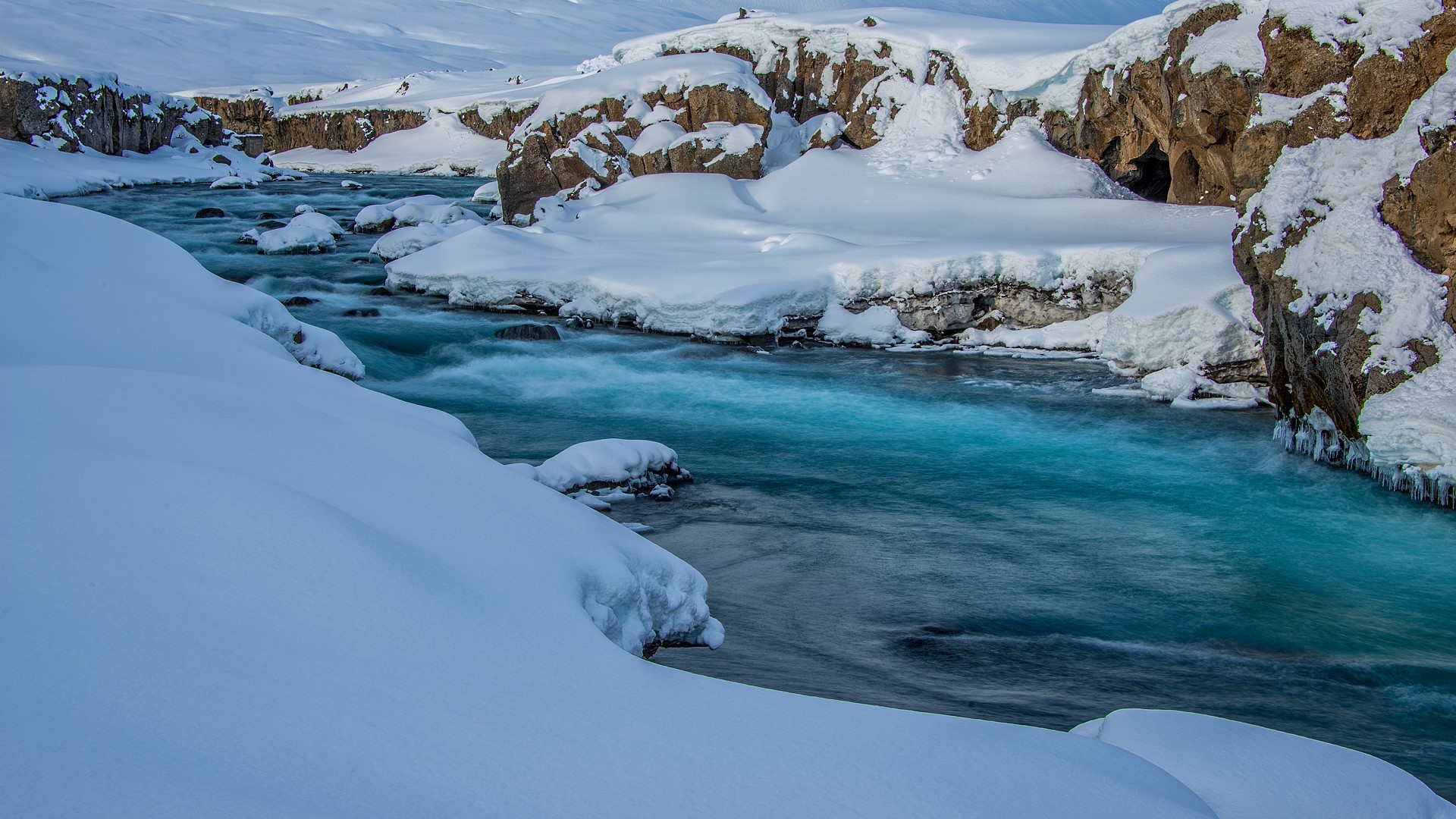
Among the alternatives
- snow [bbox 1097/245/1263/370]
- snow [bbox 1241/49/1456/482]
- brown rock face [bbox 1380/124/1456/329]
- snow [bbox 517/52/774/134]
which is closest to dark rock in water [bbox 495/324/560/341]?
snow [bbox 1097/245/1263/370]

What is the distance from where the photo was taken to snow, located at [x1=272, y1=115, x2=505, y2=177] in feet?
175

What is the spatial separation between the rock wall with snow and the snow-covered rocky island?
1889cm

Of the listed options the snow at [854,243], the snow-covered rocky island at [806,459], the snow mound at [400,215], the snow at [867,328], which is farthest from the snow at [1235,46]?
the snow mound at [400,215]

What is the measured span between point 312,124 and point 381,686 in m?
69.0

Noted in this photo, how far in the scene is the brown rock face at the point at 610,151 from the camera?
2130 centimetres

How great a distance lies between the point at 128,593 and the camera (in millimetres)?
2887

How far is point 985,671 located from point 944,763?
2755 millimetres

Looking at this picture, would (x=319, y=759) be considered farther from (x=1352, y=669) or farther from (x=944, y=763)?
(x=1352, y=669)

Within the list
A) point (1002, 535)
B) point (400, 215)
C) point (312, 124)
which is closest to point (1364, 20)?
point (1002, 535)

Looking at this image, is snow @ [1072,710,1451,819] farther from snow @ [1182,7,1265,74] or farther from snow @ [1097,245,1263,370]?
snow @ [1182,7,1265,74]

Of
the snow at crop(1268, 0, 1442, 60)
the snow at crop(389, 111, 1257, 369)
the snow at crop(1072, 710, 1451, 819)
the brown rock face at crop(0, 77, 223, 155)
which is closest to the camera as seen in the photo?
the snow at crop(1072, 710, 1451, 819)

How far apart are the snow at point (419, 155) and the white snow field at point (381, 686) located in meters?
49.1

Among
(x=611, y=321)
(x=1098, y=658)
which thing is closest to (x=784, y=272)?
(x=611, y=321)

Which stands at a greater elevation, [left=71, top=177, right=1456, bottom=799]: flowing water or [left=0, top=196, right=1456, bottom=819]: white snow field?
[left=0, top=196, right=1456, bottom=819]: white snow field
